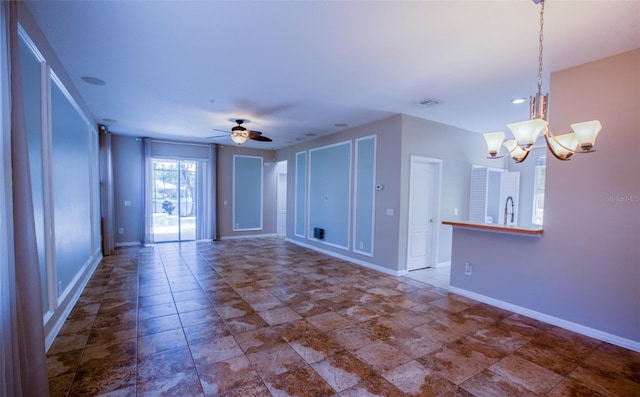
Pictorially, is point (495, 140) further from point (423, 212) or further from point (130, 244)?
point (130, 244)

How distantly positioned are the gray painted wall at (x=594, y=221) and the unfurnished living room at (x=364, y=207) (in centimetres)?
2

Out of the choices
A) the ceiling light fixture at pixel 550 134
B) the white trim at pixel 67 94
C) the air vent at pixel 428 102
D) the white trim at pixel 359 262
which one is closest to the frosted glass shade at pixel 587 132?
the ceiling light fixture at pixel 550 134

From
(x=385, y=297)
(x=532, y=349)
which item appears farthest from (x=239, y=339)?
(x=532, y=349)

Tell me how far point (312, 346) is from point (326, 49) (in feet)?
9.29

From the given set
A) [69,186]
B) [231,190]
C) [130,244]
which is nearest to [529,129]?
[69,186]

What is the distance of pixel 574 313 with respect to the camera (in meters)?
3.11

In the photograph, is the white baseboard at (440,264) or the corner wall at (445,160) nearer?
the corner wall at (445,160)

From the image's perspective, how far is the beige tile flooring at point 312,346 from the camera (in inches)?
84.7

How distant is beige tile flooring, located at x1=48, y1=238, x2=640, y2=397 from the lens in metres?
2.15

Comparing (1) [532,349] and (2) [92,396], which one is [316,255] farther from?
(2) [92,396]

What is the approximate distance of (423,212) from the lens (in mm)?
5500

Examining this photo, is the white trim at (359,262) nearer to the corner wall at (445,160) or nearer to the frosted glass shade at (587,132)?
the corner wall at (445,160)

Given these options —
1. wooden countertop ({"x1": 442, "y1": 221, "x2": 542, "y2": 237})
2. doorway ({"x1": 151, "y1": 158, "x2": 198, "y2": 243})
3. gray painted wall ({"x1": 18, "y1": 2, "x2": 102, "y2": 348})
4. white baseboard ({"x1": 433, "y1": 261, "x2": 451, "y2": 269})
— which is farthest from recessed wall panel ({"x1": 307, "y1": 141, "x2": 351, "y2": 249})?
gray painted wall ({"x1": 18, "y1": 2, "x2": 102, "y2": 348})

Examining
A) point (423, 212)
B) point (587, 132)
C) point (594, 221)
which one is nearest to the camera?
point (587, 132)
